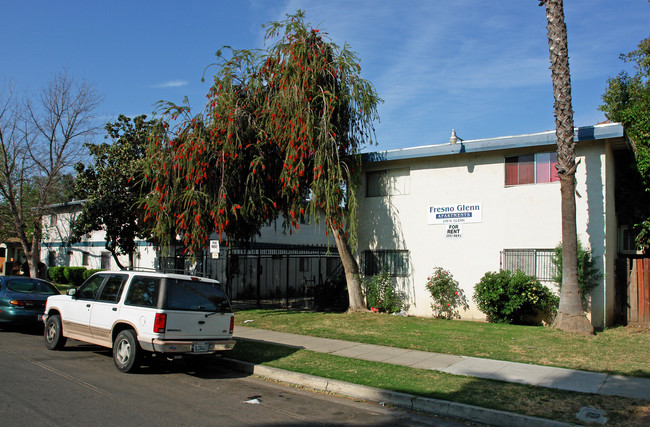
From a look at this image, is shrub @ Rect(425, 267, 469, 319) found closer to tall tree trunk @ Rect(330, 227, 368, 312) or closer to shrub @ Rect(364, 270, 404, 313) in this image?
shrub @ Rect(364, 270, 404, 313)

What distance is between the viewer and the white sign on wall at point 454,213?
16031mm

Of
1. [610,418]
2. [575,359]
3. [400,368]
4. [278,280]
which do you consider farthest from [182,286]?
[278,280]

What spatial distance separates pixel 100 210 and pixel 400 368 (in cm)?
1710

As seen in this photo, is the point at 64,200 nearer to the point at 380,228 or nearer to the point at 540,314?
the point at 380,228

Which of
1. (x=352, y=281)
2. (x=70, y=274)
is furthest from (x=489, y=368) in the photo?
(x=70, y=274)

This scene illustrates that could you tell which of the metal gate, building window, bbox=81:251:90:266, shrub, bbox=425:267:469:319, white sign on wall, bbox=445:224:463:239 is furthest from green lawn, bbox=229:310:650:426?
building window, bbox=81:251:90:266

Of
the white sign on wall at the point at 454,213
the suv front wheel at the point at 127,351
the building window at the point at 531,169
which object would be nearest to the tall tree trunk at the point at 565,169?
the building window at the point at 531,169

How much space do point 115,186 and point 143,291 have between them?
14.7 meters

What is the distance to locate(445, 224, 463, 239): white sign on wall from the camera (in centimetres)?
1623

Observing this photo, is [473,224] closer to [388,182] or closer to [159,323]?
[388,182]

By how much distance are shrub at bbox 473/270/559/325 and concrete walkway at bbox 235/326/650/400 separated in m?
5.05

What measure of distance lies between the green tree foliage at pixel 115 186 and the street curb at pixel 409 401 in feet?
47.8

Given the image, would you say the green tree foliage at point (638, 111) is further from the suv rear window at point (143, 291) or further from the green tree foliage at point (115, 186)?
the green tree foliage at point (115, 186)

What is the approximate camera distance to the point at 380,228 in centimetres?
1784
